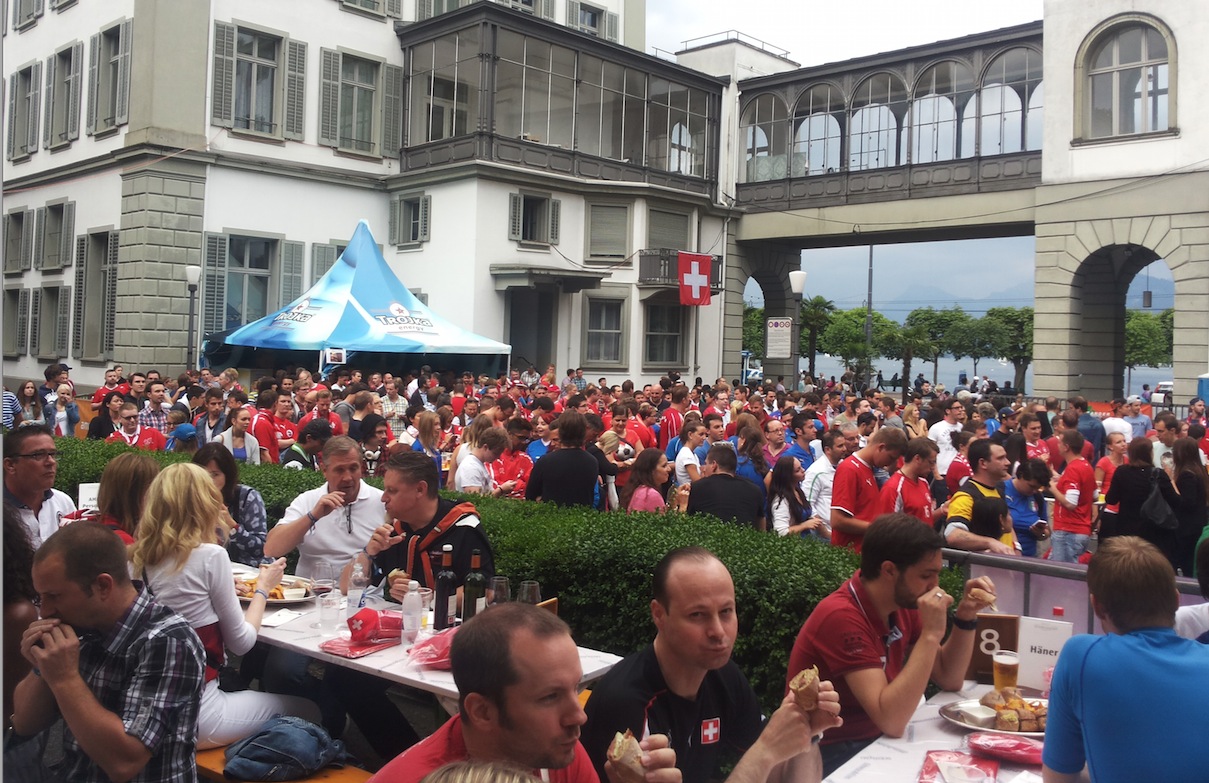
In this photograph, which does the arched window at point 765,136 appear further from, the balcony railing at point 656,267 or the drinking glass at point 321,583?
the drinking glass at point 321,583

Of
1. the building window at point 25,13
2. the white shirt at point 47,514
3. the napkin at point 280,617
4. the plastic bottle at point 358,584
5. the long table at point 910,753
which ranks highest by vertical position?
the building window at point 25,13

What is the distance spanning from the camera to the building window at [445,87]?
1184 inches

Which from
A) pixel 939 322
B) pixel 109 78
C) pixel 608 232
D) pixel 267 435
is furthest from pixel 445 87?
pixel 939 322

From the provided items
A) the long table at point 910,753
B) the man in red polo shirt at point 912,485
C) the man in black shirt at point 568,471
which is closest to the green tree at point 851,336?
the man in black shirt at point 568,471

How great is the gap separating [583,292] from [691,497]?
23558 millimetres

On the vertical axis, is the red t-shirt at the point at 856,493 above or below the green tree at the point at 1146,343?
below

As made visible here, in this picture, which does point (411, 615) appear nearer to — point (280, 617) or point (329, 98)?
point (280, 617)

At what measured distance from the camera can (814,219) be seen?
3456cm

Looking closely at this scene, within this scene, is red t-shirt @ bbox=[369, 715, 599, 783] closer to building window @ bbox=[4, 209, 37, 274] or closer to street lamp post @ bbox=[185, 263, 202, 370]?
street lamp post @ bbox=[185, 263, 202, 370]

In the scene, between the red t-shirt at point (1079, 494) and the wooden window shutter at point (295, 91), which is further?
the wooden window shutter at point (295, 91)

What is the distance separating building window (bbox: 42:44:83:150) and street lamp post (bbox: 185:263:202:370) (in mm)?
7425

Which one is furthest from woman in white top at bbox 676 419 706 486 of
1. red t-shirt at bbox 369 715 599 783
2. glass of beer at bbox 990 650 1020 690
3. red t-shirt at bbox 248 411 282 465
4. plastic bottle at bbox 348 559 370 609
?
red t-shirt at bbox 369 715 599 783

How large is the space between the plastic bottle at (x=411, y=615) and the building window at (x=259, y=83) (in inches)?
991

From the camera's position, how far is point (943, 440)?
13484mm
